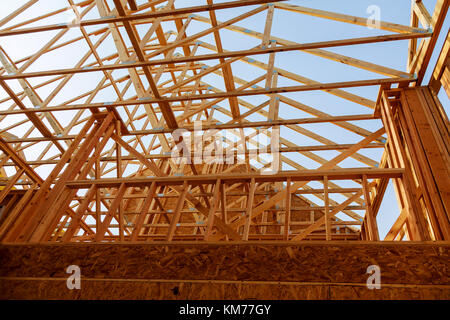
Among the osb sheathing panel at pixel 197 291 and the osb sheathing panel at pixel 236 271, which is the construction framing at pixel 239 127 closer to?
the osb sheathing panel at pixel 236 271

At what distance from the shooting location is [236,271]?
3.33m

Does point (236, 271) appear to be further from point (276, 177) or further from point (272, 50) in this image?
point (272, 50)

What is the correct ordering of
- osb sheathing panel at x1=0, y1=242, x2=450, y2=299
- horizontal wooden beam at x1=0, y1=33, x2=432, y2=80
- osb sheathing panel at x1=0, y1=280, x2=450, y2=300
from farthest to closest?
horizontal wooden beam at x1=0, y1=33, x2=432, y2=80 < osb sheathing panel at x1=0, y1=242, x2=450, y2=299 < osb sheathing panel at x1=0, y1=280, x2=450, y2=300

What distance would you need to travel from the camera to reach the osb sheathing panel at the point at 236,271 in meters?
3.04

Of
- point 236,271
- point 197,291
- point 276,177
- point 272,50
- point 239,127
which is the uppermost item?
point 239,127

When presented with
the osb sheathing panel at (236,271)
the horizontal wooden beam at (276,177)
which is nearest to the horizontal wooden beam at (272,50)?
the horizontal wooden beam at (276,177)

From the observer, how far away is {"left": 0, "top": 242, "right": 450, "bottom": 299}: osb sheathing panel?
3039 millimetres

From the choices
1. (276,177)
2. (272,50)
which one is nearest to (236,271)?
(276,177)

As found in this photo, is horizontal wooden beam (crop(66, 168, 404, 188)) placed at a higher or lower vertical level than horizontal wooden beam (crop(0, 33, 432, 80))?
lower

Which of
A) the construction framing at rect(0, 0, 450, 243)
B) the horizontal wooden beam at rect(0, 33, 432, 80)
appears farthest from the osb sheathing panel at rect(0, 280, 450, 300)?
the horizontal wooden beam at rect(0, 33, 432, 80)

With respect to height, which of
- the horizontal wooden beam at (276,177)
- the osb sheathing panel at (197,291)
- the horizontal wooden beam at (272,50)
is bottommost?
the osb sheathing panel at (197,291)

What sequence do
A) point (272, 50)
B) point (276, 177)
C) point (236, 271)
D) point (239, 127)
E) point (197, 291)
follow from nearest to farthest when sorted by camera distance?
point (197, 291) < point (236, 271) < point (276, 177) < point (272, 50) < point (239, 127)

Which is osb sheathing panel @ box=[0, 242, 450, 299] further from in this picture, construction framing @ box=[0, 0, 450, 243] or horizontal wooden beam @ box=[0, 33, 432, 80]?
horizontal wooden beam @ box=[0, 33, 432, 80]

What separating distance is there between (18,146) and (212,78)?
654 centimetres
